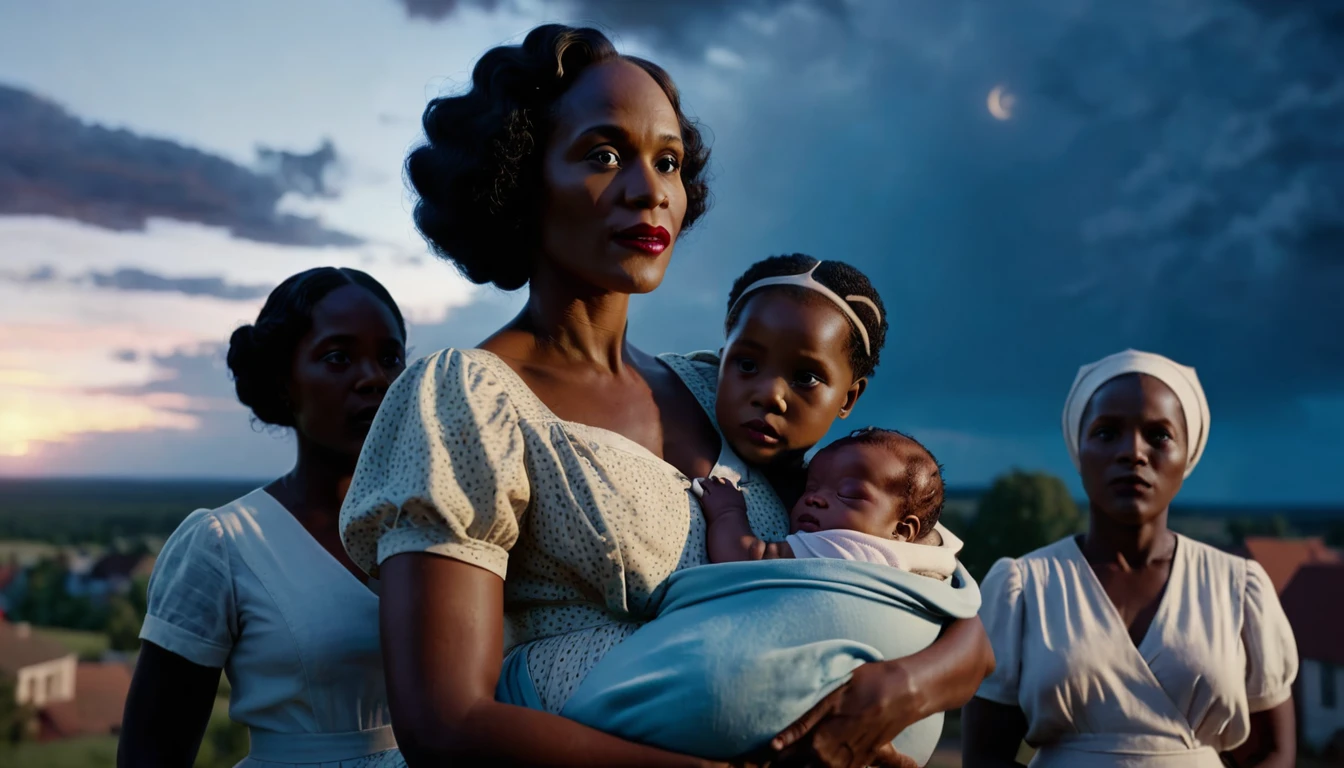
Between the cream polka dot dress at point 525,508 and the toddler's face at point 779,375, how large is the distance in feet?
1.06

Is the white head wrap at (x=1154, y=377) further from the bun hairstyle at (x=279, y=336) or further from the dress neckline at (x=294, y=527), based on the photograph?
the dress neckline at (x=294, y=527)

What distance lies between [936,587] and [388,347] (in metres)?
1.70

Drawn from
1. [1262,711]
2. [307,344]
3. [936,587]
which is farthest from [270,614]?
[1262,711]

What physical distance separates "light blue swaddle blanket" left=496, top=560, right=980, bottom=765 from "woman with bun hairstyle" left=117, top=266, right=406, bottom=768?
794 mm

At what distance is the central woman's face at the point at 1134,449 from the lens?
3861 mm

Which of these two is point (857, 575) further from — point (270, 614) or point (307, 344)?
point (307, 344)

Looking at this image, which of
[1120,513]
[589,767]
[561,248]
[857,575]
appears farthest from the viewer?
[1120,513]

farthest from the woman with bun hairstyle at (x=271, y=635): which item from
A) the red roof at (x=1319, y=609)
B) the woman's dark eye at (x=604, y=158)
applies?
the red roof at (x=1319, y=609)

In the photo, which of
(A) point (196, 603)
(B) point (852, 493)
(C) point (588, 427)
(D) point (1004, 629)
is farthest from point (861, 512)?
(A) point (196, 603)

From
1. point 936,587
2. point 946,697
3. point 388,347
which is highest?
point 388,347

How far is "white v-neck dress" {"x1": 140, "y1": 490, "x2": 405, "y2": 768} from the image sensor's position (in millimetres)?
2822

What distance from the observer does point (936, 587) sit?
2.34m

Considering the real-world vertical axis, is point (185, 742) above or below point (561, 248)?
below

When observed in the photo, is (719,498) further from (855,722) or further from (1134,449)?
(1134,449)
